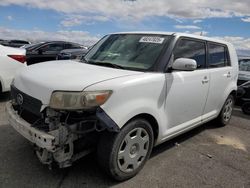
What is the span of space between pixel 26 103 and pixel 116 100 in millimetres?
1036

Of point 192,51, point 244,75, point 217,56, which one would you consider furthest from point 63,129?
point 244,75

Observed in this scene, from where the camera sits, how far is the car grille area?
9.83 feet

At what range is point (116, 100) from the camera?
2.92 meters

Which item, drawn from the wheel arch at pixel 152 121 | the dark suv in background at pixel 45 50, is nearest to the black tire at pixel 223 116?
the wheel arch at pixel 152 121

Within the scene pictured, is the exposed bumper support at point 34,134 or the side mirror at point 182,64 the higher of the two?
the side mirror at point 182,64

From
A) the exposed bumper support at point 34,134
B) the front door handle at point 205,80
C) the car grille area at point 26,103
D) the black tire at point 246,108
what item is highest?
the front door handle at point 205,80

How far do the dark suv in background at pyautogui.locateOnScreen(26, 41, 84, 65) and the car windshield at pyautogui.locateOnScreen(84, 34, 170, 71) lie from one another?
26.5 ft

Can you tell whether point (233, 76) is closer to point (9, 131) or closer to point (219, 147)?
point (219, 147)

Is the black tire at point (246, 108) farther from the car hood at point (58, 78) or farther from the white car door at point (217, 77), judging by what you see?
the car hood at point (58, 78)

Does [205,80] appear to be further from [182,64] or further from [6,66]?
[6,66]

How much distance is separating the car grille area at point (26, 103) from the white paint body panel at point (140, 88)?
0.06 meters

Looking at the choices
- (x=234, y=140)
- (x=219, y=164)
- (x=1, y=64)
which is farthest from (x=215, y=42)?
(x=1, y=64)

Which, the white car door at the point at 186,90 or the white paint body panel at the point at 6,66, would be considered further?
the white paint body panel at the point at 6,66

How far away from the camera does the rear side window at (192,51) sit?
392 centimetres
